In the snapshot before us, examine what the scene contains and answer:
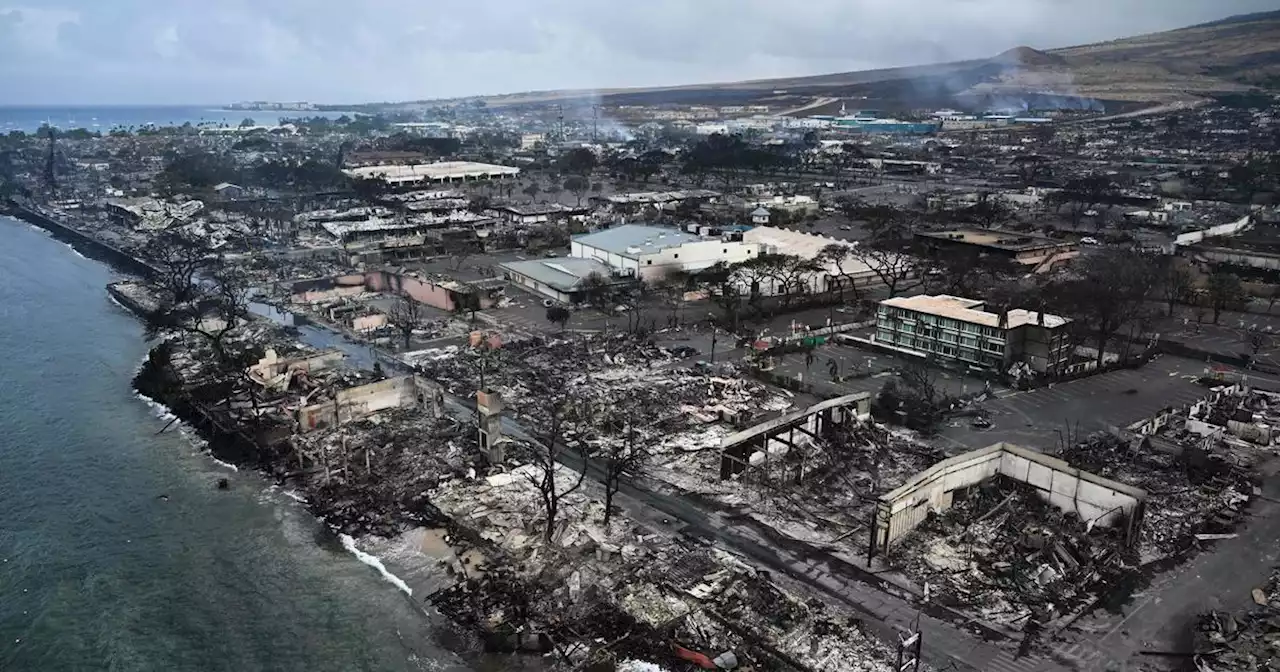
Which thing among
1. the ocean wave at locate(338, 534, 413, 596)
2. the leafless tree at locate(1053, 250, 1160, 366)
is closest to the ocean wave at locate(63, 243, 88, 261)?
A: the ocean wave at locate(338, 534, 413, 596)

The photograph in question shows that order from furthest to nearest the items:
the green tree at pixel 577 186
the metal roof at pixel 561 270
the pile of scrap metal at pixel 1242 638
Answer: the green tree at pixel 577 186 → the metal roof at pixel 561 270 → the pile of scrap metal at pixel 1242 638

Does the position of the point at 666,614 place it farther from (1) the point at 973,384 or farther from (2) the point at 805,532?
(1) the point at 973,384

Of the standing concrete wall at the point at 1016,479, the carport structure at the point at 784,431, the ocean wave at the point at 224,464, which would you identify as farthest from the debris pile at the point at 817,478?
the ocean wave at the point at 224,464

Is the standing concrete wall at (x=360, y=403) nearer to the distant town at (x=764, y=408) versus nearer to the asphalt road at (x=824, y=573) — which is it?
the distant town at (x=764, y=408)

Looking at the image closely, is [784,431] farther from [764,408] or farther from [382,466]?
[382,466]

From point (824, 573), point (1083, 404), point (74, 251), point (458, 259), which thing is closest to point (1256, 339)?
point (1083, 404)

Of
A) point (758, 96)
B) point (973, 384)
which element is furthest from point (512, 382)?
point (758, 96)
